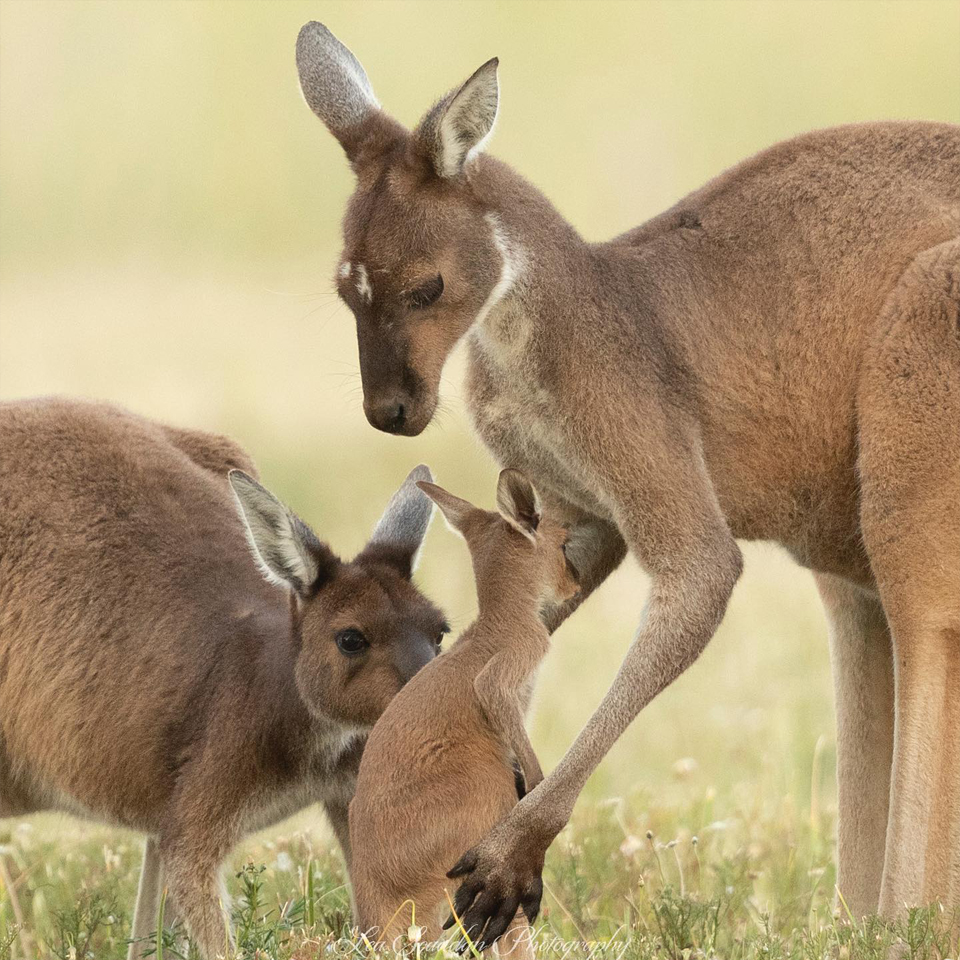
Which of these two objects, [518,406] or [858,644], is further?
[858,644]

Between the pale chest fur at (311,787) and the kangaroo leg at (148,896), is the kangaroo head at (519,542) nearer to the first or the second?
the pale chest fur at (311,787)

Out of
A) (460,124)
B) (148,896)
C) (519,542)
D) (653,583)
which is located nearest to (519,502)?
(519,542)

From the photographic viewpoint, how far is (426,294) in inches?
204

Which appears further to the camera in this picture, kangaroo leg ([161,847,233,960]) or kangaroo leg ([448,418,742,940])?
kangaroo leg ([161,847,233,960])

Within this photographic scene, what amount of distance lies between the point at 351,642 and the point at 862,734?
5.76 feet

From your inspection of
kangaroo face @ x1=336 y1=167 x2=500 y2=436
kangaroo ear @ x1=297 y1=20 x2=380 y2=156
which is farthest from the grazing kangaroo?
kangaroo ear @ x1=297 y1=20 x2=380 y2=156

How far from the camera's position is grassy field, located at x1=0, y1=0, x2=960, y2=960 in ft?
20.1

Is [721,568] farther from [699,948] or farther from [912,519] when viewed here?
[699,948]

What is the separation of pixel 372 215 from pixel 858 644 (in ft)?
7.09

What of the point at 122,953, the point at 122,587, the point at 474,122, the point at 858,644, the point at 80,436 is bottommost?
the point at 122,953

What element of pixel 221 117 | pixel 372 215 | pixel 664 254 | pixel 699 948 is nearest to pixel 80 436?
pixel 372 215

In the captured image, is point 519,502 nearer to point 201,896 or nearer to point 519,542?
point 519,542

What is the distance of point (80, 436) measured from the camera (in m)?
6.21

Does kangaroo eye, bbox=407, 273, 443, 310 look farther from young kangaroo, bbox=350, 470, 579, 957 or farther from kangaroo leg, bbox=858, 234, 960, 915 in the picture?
kangaroo leg, bbox=858, 234, 960, 915
